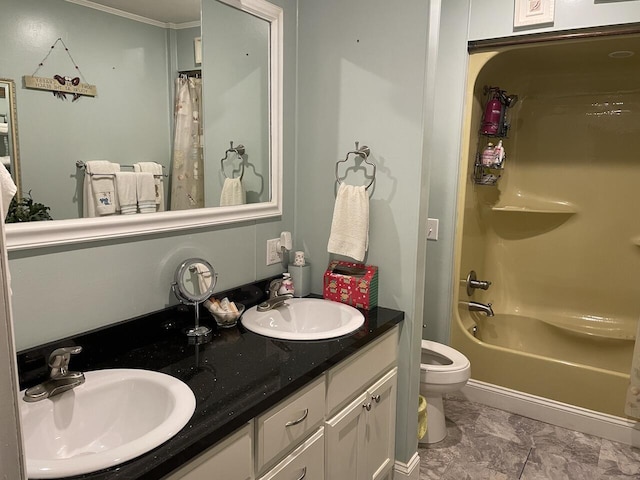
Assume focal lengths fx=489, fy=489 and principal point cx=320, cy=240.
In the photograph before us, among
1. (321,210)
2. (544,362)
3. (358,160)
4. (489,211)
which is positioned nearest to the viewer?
(358,160)

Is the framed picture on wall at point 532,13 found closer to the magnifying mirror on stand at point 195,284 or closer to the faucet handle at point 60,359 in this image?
the magnifying mirror on stand at point 195,284

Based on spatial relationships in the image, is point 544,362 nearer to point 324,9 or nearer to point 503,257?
point 503,257

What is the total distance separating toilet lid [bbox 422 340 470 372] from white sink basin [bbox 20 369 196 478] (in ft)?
4.89

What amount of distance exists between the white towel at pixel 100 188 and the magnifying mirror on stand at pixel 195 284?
1.00 feet

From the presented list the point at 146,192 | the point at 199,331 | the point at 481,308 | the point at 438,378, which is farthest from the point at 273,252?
the point at 481,308

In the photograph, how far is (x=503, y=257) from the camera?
3.53m

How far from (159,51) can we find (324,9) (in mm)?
773

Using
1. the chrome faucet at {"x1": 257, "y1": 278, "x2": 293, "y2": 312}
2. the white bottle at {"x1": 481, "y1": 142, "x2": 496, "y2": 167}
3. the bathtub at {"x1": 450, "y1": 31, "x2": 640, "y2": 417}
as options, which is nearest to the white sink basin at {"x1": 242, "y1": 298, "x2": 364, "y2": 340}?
the chrome faucet at {"x1": 257, "y1": 278, "x2": 293, "y2": 312}

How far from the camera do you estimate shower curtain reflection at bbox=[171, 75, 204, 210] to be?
1.67 metres

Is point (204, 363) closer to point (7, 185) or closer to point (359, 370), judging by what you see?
point (359, 370)

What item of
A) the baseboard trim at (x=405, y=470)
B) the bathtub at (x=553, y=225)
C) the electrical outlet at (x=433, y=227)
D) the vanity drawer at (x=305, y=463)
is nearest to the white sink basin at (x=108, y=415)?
the vanity drawer at (x=305, y=463)

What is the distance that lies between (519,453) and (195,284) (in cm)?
185

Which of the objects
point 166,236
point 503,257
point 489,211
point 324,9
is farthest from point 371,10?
point 503,257

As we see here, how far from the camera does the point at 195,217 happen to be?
1.74 metres
